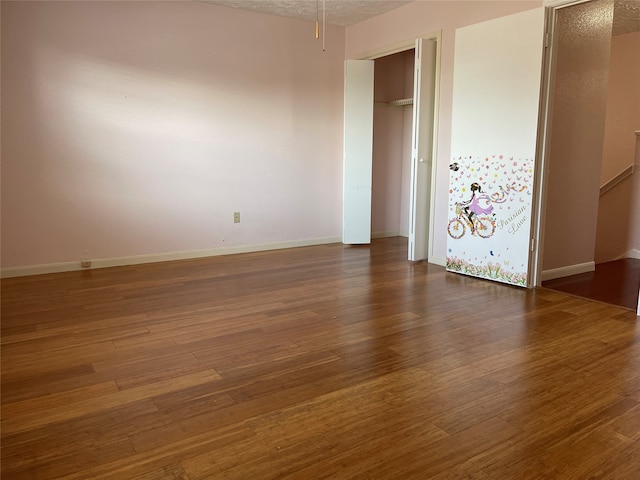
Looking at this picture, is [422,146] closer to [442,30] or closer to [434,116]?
[434,116]

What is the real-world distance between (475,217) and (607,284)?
4.15 feet

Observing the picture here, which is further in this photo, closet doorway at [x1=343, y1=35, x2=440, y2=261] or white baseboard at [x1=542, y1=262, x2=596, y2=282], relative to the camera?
closet doorway at [x1=343, y1=35, x2=440, y2=261]

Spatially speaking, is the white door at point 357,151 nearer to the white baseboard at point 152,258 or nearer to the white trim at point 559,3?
the white baseboard at point 152,258

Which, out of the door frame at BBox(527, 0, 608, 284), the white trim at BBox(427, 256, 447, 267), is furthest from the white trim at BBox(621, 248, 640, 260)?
the white trim at BBox(427, 256, 447, 267)

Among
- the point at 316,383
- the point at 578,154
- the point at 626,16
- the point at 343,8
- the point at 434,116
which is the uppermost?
the point at 343,8

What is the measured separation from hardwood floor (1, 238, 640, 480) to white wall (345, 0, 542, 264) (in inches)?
42.8

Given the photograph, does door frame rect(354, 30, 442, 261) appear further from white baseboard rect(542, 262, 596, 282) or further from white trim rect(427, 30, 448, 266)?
white baseboard rect(542, 262, 596, 282)

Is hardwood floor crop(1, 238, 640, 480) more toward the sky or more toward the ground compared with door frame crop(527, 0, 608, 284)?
more toward the ground

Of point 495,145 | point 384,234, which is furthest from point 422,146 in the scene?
point 384,234

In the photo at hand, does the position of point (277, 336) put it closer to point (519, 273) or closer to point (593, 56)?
point (519, 273)

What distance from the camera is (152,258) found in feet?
16.2

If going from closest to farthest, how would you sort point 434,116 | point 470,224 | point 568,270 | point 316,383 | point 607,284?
1. point 316,383
2. point 607,284
3. point 470,224
4. point 568,270
5. point 434,116

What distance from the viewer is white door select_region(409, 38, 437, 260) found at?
4.76 metres

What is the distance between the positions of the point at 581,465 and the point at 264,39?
4.91m
